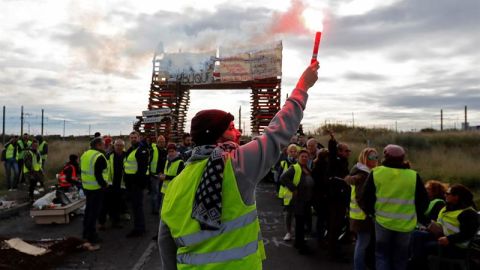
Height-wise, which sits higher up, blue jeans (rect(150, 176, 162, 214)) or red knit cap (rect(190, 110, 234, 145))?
red knit cap (rect(190, 110, 234, 145))

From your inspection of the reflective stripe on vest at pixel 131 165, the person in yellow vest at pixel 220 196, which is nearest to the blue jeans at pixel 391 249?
the person in yellow vest at pixel 220 196

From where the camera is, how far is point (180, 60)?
24797mm

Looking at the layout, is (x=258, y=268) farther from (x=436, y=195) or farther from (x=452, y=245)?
(x=436, y=195)

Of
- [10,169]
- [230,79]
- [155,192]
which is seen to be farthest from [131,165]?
[230,79]

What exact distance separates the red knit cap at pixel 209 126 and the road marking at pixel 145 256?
5417 mm

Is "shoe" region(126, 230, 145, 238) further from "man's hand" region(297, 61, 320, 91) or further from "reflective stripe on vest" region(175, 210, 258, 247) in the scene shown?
"man's hand" region(297, 61, 320, 91)

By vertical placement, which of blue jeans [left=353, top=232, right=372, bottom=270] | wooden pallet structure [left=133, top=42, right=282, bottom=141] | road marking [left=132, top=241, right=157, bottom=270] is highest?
wooden pallet structure [left=133, top=42, right=282, bottom=141]

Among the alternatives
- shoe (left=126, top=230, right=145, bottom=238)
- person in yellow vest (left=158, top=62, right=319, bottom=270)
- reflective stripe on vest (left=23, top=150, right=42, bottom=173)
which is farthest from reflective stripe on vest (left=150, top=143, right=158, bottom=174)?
person in yellow vest (left=158, top=62, right=319, bottom=270)

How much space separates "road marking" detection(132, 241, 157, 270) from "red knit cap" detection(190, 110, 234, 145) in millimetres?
5417

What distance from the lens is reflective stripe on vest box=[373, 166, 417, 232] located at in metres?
5.70

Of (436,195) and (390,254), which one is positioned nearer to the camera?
(390,254)

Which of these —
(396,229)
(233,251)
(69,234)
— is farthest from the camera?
(69,234)

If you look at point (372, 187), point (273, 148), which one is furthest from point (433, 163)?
point (273, 148)

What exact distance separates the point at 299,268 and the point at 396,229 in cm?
205
